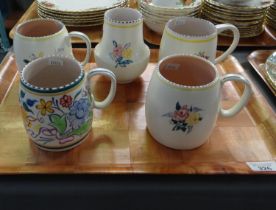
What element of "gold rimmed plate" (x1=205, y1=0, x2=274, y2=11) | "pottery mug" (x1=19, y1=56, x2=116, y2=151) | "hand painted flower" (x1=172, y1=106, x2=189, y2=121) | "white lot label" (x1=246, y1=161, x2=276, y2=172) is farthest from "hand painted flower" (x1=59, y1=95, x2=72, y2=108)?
"gold rimmed plate" (x1=205, y1=0, x2=274, y2=11)

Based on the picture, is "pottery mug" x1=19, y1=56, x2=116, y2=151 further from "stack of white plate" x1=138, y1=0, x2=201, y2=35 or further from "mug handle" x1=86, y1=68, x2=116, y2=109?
"stack of white plate" x1=138, y1=0, x2=201, y2=35

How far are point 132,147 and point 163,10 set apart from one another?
12.9 inches

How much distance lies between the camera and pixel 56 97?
13.8 inches

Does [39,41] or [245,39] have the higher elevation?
[39,41]

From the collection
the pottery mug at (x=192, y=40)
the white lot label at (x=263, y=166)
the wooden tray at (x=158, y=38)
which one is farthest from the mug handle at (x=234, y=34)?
the white lot label at (x=263, y=166)

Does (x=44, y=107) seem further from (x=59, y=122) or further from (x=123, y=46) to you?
(x=123, y=46)

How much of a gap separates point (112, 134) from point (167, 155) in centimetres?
8

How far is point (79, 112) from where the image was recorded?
0.38 meters

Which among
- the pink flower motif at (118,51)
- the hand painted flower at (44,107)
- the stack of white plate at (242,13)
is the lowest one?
the stack of white plate at (242,13)

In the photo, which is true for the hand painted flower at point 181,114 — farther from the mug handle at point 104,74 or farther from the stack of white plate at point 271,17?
the stack of white plate at point 271,17

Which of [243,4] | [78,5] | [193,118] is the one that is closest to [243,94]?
[193,118]

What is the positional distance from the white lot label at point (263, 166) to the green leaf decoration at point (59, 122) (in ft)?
0.72

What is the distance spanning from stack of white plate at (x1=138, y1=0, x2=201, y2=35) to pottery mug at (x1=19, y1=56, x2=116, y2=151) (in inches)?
10.7

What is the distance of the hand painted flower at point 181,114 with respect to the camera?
1.21 ft
